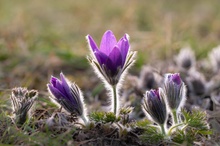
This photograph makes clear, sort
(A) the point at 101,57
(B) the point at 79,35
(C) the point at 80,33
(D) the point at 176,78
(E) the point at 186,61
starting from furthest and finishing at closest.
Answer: (C) the point at 80,33, (B) the point at 79,35, (E) the point at 186,61, (D) the point at 176,78, (A) the point at 101,57

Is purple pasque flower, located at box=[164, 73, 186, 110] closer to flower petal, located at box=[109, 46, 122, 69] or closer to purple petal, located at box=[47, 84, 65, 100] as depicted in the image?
flower petal, located at box=[109, 46, 122, 69]

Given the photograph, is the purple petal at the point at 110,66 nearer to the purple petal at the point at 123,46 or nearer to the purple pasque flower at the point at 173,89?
the purple petal at the point at 123,46

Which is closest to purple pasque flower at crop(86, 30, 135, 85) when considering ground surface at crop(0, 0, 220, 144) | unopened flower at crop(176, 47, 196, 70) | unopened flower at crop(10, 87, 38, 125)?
unopened flower at crop(10, 87, 38, 125)

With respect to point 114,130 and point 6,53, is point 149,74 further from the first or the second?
point 6,53

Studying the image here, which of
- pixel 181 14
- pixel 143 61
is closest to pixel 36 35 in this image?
pixel 143 61

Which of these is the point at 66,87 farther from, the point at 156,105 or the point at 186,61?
the point at 186,61

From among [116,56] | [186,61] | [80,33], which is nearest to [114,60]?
[116,56]
